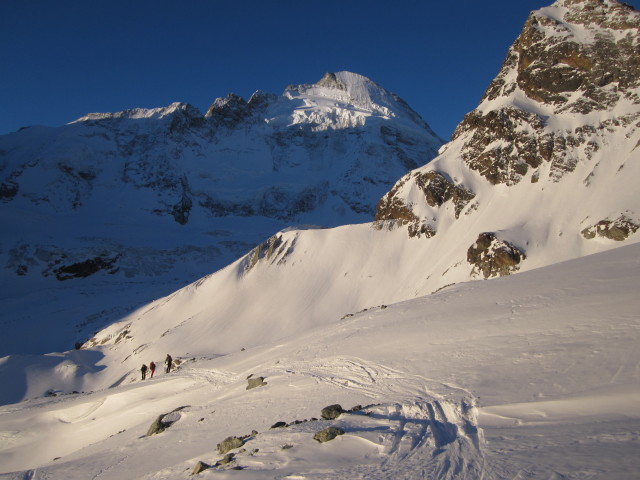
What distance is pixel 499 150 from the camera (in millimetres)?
46156

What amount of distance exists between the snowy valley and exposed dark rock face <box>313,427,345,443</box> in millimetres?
147

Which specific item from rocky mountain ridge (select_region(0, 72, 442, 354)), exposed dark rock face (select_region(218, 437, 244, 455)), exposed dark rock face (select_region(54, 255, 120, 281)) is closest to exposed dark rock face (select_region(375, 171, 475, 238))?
rocky mountain ridge (select_region(0, 72, 442, 354))

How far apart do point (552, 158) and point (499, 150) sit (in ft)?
18.4

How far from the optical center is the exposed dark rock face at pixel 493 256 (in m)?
34.3

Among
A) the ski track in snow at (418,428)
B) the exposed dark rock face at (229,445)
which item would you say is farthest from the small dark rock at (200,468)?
the ski track in snow at (418,428)

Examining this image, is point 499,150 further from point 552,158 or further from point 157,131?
point 157,131

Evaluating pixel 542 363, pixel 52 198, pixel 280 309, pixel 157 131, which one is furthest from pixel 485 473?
pixel 157 131

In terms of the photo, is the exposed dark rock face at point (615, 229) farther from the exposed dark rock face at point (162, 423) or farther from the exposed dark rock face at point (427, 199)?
the exposed dark rock face at point (162, 423)

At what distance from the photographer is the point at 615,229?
3131 cm

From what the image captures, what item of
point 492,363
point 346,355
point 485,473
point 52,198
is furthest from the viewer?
point 52,198

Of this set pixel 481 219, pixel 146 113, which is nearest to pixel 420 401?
pixel 481 219

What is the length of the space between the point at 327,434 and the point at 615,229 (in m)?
31.3

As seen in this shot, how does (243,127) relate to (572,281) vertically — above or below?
above

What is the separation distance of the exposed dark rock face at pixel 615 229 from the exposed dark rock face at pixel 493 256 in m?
5.01
